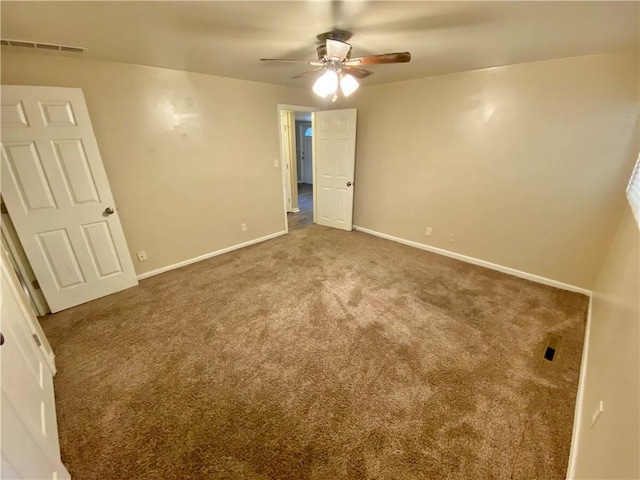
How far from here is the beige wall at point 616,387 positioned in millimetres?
895

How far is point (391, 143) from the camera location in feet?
12.8

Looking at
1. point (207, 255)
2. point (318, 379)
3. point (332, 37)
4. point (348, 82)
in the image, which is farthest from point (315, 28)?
point (207, 255)

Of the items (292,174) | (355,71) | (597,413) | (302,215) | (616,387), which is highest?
(355,71)

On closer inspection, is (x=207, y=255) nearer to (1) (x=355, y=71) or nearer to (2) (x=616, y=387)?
(1) (x=355, y=71)

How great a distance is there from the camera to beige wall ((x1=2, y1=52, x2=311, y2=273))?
8.34 ft

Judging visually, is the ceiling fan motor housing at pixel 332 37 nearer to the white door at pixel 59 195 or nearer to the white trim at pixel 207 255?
the white door at pixel 59 195

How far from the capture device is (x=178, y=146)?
123 inches

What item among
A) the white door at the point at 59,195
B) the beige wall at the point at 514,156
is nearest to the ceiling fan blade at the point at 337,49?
the beige wall at the point at 514,156

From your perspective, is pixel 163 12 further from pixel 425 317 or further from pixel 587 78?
pixel 587 78

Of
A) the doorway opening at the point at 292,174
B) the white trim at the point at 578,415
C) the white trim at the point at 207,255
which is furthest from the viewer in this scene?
the doorway opening at the point at 292,174

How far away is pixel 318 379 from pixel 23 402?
1503 millimetres

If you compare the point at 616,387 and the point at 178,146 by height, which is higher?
the point at 178,146

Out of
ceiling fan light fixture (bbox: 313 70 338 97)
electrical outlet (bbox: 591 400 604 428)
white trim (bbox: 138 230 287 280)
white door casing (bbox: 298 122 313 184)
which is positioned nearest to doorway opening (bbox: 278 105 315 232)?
white trim (bbox: 138 230 287 280)

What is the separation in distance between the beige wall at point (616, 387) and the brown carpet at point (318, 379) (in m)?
0.24
